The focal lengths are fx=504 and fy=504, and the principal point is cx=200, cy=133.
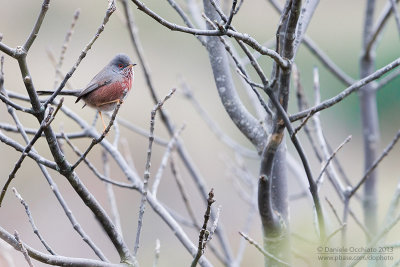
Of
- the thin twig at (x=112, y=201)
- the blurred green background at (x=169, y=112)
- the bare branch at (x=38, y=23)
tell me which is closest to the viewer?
the bare branch at (x=38, y=23)

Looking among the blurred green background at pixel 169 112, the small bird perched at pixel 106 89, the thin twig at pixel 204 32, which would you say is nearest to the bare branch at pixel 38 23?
the thin twig at pixel 204 32

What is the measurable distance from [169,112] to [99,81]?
5.42 meters

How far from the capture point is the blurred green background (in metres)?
7.54

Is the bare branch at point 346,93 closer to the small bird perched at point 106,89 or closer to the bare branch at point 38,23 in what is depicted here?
the bare branch at point 38,23

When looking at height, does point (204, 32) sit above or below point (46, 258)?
above

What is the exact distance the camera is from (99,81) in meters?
3.25

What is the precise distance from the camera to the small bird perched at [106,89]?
3168mm

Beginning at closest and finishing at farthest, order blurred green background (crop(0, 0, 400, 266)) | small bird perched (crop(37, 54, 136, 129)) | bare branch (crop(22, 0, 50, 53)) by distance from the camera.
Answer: bare branch (crop(22, 0, 50, 53)), small bird perched (crop(37, 54, 136, 129)), blurred green background (crop(0, 0, 400, 266))

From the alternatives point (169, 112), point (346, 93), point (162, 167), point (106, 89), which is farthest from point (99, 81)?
point (169, 112)

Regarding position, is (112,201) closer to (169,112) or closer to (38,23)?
(38,23)

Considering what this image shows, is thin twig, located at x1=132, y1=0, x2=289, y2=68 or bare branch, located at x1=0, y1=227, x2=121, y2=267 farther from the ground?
thin twig, located at x1=132, y1=0, x2=289, y2=68

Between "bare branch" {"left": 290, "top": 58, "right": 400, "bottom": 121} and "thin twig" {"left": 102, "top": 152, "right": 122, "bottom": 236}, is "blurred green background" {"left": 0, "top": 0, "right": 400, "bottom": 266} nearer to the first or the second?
"thin twig" {"left": 102, "top": 152, "right": 122, "bottom": 236}

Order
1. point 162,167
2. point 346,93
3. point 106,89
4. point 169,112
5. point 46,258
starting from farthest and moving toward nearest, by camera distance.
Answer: point 169,112, point 106,89, point 162,167, point 346,93, point 46,258

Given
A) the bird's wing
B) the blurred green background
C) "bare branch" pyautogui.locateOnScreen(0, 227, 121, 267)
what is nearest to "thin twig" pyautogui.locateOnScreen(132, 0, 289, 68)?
"bare branch" pyautogui.locateOnScreen(0, 227, 121, 267)
